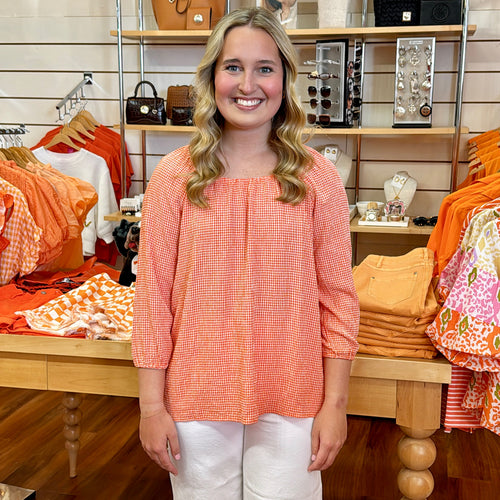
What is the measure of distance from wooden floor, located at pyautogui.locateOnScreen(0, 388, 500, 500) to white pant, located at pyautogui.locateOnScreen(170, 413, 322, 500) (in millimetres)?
1277

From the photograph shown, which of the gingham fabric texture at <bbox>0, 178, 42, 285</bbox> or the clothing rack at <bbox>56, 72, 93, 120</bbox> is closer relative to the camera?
the gingham fabric texture at <bbox>0, 178, 42, 285</bbox>

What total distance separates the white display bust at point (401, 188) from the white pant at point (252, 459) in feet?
8.04

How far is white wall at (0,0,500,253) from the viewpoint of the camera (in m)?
3.88

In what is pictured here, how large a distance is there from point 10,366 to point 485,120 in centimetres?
301

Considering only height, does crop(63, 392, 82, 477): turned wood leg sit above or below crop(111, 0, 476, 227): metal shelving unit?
below

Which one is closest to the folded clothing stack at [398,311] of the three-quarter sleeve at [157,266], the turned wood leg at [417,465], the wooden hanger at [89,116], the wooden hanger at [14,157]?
the turned wood leg at [417,465]

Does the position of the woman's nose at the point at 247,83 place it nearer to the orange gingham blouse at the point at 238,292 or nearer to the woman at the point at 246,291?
the woman at the point at 246,291

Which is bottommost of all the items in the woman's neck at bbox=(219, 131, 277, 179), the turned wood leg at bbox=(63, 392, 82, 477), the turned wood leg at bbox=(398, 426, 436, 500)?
the turned wood leg at bbox=(63, 392, 82, 477)

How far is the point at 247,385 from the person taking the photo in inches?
57.0

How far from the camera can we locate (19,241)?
258 cm

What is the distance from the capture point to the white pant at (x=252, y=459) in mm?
1471

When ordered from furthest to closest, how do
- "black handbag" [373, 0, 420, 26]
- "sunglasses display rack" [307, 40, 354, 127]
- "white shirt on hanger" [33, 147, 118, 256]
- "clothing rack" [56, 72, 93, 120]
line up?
"clothing rack" [56, 72, 93, 120] → "white shirt on hanger" [33, 147, 118, 256] → "sunglasses display rack" [307, 40, 354, 127] → "black handbag" [373, 0, 420, 26]

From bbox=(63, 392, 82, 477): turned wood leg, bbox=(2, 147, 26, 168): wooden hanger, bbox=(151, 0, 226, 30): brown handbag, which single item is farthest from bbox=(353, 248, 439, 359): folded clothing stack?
bbox=(151, 0, 226, 30): brown handbag

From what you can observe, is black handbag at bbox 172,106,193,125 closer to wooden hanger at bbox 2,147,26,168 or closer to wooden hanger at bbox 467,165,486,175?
wooden hanger at bbox 2,147,26,168
